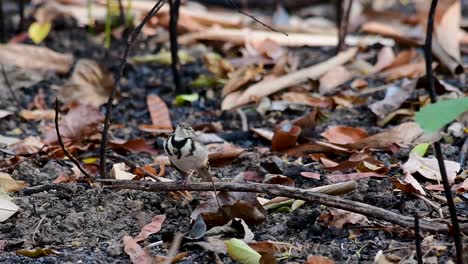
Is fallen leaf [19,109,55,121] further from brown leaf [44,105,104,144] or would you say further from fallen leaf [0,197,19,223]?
fallen leaf [0,197,19,223]

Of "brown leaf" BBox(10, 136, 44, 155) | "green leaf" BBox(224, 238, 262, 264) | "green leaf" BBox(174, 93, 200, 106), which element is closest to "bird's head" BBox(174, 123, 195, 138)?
"green leaf" BBox(224, 238, 262, 264)

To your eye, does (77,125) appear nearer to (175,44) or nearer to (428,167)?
(175,44)

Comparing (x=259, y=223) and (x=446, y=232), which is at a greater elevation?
(x=446, y=232)

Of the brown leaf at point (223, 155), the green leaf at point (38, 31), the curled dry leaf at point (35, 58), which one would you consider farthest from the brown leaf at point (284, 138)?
the green leaf at point (38, 31)

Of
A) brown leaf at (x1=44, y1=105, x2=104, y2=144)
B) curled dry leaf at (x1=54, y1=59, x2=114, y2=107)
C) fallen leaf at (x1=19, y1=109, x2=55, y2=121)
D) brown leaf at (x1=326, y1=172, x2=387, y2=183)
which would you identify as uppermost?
brown leaf at (x1=326, y1=172, x2=387, y2=183)

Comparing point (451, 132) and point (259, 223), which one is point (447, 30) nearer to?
point (451, 132)

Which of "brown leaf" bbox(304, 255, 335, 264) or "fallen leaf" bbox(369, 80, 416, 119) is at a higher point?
"brown leaf" bbox(304, 255, 335, 264)

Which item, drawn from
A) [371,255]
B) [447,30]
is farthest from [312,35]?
[371,255]
